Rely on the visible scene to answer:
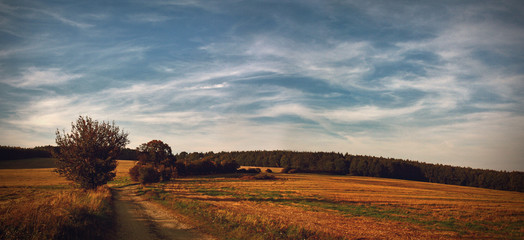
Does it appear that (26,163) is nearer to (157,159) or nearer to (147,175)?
(157,159)

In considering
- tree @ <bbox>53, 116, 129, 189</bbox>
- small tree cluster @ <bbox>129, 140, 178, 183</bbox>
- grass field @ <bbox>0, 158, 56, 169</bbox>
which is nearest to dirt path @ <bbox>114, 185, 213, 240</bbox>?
tree @ <bbox>53, 116, 129, 189</bbox>

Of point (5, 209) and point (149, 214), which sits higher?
point (5, 209)

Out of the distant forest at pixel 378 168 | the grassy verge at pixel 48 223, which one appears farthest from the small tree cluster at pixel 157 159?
the grassy verge at pixel 48 223

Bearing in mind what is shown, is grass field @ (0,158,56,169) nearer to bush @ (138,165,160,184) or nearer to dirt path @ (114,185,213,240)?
bush @ (138,165,160,184)

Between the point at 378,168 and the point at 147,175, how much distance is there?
302 ft

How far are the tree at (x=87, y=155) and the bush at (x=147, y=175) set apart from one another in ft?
83.3

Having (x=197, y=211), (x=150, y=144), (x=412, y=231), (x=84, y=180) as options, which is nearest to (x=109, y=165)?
(x=84, y=180)

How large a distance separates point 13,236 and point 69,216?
251 cm

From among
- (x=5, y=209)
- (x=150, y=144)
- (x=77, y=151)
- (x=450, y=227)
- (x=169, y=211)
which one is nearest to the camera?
(x=5, y=209)

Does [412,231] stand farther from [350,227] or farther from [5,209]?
[5,209]

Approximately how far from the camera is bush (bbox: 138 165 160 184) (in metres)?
50.9

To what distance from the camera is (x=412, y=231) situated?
19844 mm

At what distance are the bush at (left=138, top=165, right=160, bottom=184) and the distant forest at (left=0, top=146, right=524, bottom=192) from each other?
26040mm

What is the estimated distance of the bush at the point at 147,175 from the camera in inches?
2003
